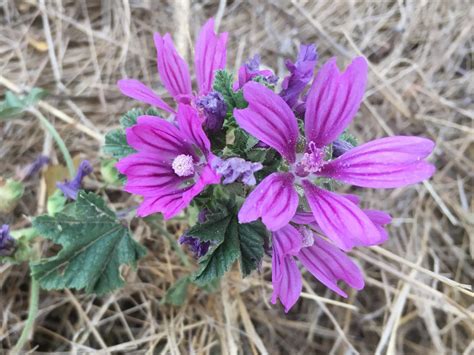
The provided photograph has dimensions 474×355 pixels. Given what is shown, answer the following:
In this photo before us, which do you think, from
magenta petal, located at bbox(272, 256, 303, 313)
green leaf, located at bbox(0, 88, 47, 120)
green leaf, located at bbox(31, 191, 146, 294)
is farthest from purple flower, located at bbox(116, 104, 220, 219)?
green leaf, located at bbox(0, 88, 47, 120)

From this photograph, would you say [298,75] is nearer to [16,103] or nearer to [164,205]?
[164,205]

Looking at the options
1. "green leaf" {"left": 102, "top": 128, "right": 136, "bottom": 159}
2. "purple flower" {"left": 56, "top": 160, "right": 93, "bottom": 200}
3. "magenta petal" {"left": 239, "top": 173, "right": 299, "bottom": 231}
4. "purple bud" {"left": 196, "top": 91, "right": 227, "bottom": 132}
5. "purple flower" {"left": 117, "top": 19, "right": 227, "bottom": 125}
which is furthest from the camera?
"purple flower" {"left": 56, "top": 160, "right": 93, "bottom": 200}

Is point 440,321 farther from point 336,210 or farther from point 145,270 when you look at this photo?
point 336,210

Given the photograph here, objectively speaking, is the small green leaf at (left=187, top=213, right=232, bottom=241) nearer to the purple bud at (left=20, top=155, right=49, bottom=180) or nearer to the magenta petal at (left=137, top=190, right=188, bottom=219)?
the magenta petal at (left=137, top=190, right=188, bottom=219)

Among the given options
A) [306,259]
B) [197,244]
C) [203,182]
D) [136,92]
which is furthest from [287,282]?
[136,92]

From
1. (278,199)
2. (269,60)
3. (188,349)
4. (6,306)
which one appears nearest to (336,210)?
(278,199)

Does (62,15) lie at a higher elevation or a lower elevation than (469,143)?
higher
